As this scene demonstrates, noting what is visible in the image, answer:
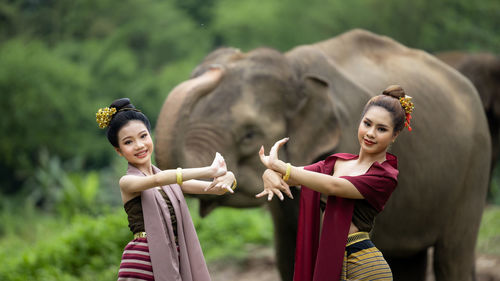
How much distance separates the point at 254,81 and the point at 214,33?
63.0 feet

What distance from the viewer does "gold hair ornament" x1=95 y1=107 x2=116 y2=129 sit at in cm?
252

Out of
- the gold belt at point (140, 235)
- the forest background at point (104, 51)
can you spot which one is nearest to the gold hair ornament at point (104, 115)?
the gold belt at point (140, 235)

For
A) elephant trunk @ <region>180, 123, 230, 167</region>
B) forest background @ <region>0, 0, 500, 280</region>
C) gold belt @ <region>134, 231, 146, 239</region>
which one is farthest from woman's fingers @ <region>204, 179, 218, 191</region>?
forest background @ <region>0, 0, 500, 280</region>

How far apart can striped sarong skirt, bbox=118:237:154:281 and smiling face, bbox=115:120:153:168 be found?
0.97 feet

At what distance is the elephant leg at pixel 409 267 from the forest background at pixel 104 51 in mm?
5720

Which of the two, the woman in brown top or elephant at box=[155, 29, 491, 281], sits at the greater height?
elephant at box=[155, 29, 491, 281]

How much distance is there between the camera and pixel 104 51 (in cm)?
2091

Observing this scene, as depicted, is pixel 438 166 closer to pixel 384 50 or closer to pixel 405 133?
pixel 405 133

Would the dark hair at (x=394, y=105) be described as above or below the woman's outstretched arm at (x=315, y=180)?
above

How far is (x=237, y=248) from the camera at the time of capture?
7.17 meters


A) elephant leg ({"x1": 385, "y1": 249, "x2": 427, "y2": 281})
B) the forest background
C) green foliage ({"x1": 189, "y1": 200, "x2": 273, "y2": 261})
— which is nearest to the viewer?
elephant leg ({"x1": 385, "y1": 249, "x2": 427, "y2": 281})

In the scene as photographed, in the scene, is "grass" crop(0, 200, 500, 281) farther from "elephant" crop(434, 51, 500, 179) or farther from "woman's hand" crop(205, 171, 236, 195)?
"woman's hand" crop(205, 171, 236, 195)

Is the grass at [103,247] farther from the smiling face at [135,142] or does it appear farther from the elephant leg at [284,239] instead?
the smiling face at [135,142]

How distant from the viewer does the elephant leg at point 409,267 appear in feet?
15.4
